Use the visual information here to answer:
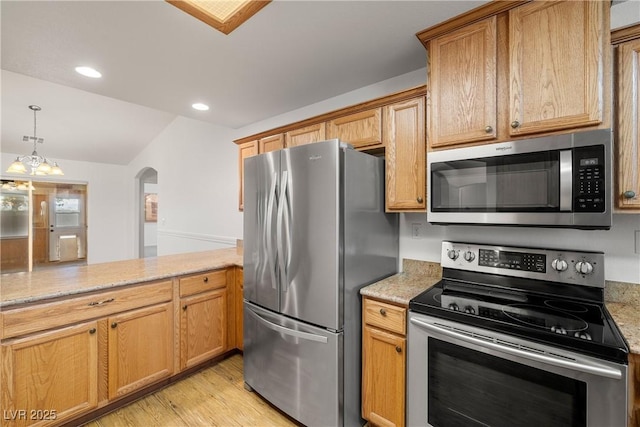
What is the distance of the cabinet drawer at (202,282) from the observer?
2.35 m

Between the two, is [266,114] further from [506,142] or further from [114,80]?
[506,142]

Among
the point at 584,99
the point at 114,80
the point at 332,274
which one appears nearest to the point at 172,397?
the point at 332,274

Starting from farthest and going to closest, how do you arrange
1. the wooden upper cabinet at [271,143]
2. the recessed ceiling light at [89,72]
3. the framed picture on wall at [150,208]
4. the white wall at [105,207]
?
the framed picture on wall at [150,208]
the white wall at [105,207]
the wooden upper cabinet at [271,143]
the recessed ceiling light at [89,72]

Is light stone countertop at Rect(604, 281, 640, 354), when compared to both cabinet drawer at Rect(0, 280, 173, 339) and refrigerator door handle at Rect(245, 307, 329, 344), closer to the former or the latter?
refrigerator door handle at Rect(245, 307, 329, 344)

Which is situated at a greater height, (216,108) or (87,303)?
(216,108)

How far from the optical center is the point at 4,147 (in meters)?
4.73

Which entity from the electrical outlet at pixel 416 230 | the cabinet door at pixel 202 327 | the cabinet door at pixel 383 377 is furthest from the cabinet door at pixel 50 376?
the electrical outlet at pixel 416 230

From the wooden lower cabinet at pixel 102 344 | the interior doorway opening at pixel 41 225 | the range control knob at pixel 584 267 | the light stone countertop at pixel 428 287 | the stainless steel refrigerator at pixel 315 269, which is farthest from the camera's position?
the interior doorway opening at pixel 41 225

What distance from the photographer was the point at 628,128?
4.25ft

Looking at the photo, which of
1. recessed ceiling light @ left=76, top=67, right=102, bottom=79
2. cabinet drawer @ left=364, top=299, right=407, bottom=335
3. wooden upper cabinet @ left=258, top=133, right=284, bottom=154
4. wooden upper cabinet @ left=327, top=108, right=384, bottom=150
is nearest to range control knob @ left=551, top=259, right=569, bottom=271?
cabinet drawer @ left=364, top=299, right=407, bottom=335

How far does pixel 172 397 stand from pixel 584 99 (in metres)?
3.12

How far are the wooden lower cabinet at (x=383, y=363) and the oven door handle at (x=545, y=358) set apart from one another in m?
0.25

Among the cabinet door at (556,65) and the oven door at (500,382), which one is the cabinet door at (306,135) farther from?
the oven door at (500,382)

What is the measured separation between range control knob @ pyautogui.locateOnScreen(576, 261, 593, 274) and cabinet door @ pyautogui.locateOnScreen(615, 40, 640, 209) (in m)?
0.35
